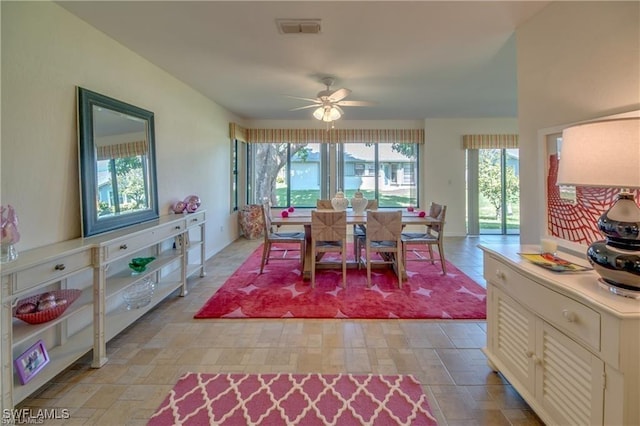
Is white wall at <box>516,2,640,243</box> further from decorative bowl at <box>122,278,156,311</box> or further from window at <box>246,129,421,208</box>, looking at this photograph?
window at <box>246,129,421,208</box>

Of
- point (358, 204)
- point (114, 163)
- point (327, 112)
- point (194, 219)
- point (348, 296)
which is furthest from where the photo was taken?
point (358, 204)

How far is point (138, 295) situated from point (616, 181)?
319 centimetres

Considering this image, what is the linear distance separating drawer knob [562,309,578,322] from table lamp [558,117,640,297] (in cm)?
16

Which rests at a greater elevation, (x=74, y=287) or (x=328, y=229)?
(x=328, y=229)

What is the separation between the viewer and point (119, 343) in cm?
221

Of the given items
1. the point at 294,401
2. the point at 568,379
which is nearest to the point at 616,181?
the point at 568,379

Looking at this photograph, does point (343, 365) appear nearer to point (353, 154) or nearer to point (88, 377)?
point (88, 377)

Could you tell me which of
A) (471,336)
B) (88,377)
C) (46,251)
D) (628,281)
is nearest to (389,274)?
(471,336)

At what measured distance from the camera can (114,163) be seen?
2484mm

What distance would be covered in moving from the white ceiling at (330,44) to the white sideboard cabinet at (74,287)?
1.61 m

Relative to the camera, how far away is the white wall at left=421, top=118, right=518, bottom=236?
20.4 feet

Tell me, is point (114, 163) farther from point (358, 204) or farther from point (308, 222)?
point (358, 204)

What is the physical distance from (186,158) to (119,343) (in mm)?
2382

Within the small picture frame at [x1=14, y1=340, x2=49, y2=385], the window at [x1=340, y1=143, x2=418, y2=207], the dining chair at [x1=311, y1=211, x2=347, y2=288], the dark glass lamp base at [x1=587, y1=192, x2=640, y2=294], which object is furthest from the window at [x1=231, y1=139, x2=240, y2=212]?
the dark glass lamp base at [x1=587, y1=192, x2=640, y2=294]
